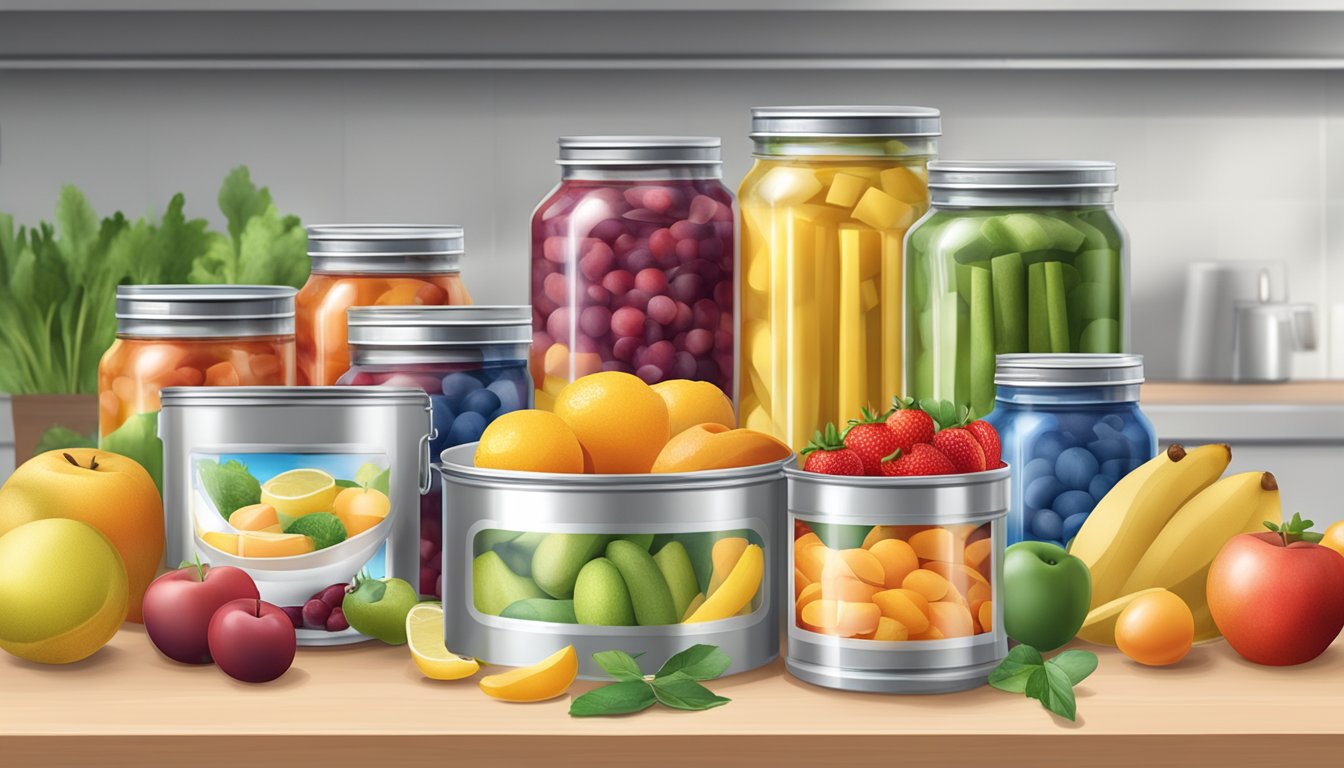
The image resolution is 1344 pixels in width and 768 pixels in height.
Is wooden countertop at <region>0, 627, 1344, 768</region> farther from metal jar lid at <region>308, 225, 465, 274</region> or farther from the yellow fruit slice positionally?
metal jar lid at <region>308, 225, 465, 274</region>

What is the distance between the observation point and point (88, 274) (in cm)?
155

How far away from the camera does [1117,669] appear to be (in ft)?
2.73

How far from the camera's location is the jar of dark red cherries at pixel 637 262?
0.99 m

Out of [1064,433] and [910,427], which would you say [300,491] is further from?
[1064,433]

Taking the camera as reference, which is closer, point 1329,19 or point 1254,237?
point 1329,19

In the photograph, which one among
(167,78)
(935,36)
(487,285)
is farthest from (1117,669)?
(167,78)

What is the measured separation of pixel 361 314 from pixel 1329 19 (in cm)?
231

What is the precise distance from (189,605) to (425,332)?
0.21 meters

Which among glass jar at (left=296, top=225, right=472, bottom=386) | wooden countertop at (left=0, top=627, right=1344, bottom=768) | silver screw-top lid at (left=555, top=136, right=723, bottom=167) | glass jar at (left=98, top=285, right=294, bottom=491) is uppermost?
silver screw-top lid at (left=555, top=136, right=723, bottom=167)

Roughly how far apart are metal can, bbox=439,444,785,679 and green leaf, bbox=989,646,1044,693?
124 millimetres

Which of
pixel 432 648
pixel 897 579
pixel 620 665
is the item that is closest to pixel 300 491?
A: pixel 432 648

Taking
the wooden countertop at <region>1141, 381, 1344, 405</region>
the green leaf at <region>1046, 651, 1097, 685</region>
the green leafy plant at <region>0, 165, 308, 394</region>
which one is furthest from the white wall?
the green leaf at <region>1046, 651, 1097, 685</region>

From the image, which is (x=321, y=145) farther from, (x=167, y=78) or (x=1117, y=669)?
(x=1117, y=669)

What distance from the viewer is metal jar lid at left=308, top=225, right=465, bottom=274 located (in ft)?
3.43
